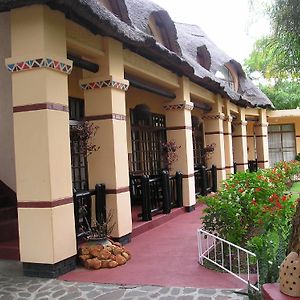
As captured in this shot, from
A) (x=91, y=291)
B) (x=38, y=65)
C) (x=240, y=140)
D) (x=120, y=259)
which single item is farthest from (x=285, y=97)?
(x=91, y=291)

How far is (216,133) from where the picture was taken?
45.8 ft

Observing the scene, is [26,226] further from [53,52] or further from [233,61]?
[233,61]

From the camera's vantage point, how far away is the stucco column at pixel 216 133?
1385 cm

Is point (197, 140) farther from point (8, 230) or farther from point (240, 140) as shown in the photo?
point (8, 230)

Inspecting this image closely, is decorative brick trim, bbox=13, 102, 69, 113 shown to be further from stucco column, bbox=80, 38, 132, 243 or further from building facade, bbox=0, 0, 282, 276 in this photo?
stucco column, bbox=80, 38, 132, 243

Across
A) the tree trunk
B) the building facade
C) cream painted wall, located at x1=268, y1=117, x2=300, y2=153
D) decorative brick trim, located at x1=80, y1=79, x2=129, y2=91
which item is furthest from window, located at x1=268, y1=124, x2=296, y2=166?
the tree trunk

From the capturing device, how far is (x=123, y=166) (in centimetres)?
724

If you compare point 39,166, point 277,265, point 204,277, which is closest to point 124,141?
point 39,166

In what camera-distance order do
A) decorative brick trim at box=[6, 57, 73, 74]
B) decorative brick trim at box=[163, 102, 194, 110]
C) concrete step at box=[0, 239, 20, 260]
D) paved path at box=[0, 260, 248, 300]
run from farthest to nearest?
1. decorative brick trim at box=[163, 102, 194, 110]
2. concrete step at box=[0, 239, 20, 260]
3. decorative brick trim at box=[6, 57, 73, 74]
4. paved path at box=[0, 260, 248, 300]

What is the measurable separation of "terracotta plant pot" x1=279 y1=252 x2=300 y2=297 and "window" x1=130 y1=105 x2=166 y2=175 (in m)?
8.35

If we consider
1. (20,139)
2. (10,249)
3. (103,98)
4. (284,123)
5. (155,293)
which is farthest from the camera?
(284,123)

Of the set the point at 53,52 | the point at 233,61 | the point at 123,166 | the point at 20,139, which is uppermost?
the point at 233,61

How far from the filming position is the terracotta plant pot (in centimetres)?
283

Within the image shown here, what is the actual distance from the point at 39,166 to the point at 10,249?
171cm
